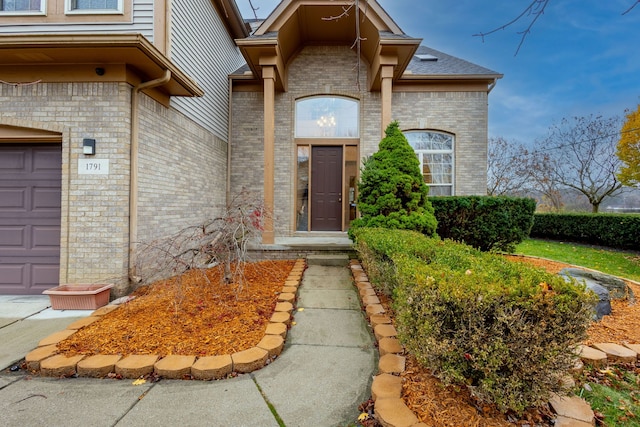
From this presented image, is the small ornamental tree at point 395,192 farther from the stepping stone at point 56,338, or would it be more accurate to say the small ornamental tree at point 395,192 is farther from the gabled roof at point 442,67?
the stepping stone at point 56,338

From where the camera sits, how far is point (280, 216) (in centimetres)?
782

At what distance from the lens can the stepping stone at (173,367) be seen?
7.07 ft

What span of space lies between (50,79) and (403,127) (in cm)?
716

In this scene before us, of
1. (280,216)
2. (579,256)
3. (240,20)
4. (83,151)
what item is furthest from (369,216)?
(240,20)

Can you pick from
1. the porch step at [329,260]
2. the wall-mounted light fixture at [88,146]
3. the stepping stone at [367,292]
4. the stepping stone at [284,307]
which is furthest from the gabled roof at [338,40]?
the stepping stone at [284,307]

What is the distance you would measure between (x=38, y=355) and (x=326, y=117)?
725cm

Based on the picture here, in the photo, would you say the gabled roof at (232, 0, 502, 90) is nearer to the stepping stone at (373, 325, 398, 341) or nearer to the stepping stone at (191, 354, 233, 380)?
the stepping stone at (373, 325, 398, 341)

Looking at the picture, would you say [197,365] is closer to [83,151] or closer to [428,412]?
[428,412]

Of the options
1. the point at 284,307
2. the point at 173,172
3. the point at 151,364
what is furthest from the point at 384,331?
the point at 173,172

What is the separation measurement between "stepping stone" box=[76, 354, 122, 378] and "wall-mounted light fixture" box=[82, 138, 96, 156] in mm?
2833

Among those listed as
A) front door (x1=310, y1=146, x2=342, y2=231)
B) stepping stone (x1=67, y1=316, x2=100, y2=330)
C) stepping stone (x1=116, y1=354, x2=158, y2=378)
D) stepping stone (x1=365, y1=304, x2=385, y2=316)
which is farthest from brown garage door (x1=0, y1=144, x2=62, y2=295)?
front door (x1=310, y1=146, x2=342, y2=231)

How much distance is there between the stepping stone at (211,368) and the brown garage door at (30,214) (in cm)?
348

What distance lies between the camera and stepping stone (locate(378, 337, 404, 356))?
2.31m

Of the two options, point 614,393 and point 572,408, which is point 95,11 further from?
point 614,393
